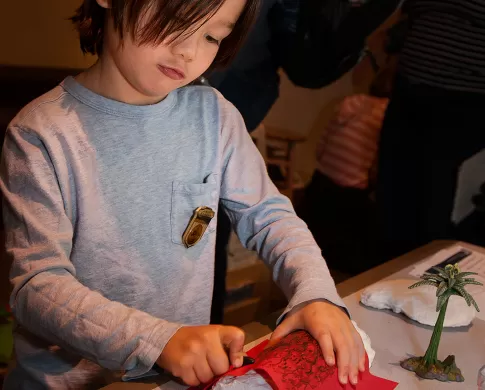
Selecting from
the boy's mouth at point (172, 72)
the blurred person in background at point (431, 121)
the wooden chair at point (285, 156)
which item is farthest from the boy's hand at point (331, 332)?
the wooden chair at point (285, 156)

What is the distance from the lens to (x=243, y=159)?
94 cm

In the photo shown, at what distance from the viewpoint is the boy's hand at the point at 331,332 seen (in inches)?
27.3

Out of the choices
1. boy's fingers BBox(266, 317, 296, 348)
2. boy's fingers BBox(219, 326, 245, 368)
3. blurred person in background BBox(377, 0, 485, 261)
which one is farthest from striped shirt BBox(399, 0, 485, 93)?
boy's fingers BBox(219, 326, 245, 368)

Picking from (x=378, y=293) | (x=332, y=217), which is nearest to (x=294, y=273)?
(x=378, y=293)

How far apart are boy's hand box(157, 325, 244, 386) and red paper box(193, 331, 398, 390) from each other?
0.5 inches

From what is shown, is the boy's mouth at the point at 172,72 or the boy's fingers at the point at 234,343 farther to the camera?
the boy's mouth at the point at 172,72

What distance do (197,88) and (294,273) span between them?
0.32 metres

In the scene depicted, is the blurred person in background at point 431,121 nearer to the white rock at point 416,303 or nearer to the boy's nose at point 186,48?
the white rock at point 416,303

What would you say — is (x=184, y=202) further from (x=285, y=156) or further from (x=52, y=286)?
(x=285, y=156)

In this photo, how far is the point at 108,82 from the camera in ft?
2.69

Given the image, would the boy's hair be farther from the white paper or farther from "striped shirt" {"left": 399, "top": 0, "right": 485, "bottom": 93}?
"striped shirt" {"left": 399, "top": 0, "right": 485, "bottom": 93}

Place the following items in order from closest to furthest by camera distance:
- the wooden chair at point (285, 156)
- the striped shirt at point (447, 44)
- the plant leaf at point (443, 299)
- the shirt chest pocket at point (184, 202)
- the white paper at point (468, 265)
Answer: the plant leaf at point (443, 299) → the shirt chest pocket at point (184, 202) → the white paper at point (468, 265) → the striped shirt at point (447, 44) → the wooden chair at point (285, 156)

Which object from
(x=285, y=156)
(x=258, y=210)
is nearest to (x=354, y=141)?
(x=285, y=156)

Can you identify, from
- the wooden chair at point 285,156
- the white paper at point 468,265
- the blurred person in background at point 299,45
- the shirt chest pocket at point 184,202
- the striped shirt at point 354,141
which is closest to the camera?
the shirt chest pocket at point 184,202
